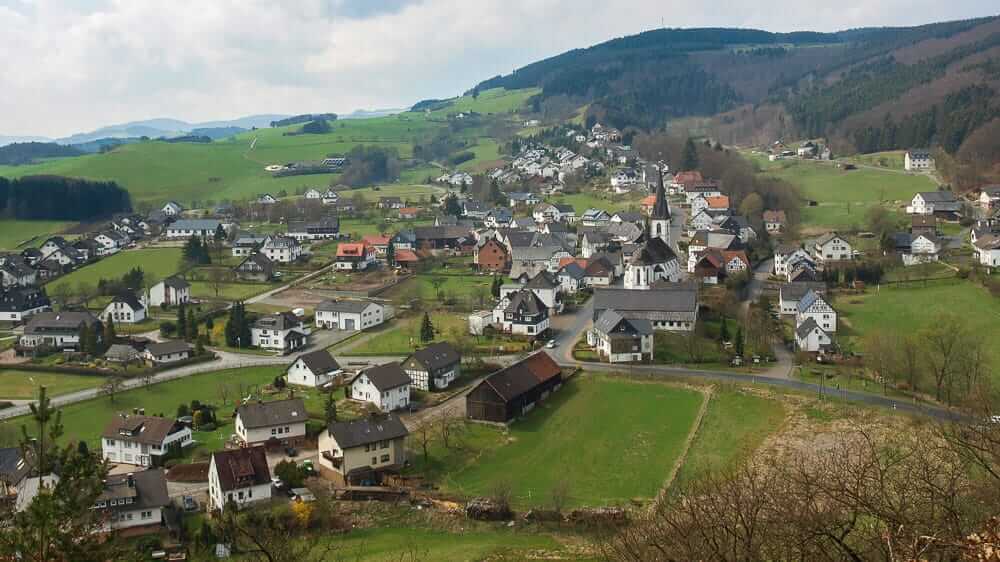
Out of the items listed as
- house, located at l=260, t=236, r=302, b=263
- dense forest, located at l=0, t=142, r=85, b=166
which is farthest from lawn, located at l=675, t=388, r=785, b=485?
dense forest, located at l=0, t=142, r=85, b=166

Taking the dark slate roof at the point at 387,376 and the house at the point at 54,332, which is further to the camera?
the house at the point at 54,332

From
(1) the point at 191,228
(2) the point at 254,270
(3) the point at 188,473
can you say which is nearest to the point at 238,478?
(3) the point at 188,473

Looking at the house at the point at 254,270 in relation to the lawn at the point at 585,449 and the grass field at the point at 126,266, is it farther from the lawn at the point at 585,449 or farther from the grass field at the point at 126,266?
the lawn at the point at 585,449

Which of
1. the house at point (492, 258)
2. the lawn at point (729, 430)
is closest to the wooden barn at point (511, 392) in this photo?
the lawn at point (729, 430)

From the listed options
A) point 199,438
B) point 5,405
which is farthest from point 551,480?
point 5,405

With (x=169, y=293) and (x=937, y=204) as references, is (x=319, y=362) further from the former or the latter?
(x=937, y=204)

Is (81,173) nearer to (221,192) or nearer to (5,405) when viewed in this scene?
(221,192)

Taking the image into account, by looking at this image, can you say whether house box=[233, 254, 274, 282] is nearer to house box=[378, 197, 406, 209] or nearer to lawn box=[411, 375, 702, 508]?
house box=[378, 197, 406, 209]
